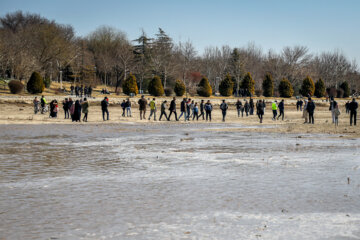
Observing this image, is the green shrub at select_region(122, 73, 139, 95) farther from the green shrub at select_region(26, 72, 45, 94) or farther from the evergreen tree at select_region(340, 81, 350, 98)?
the evergreen tree at select_region(340, 81, 350, 98)

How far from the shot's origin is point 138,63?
87.5 m

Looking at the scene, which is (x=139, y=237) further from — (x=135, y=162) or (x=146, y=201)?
(x=135, y=162)

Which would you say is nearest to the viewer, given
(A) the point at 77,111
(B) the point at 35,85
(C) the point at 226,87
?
(A) the point at 77,111

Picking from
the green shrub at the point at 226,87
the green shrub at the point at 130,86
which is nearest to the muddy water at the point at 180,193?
the green shrub at the point at 130,86

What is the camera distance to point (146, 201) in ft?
26.2

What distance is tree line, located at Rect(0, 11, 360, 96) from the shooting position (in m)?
74.8

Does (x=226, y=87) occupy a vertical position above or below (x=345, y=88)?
below

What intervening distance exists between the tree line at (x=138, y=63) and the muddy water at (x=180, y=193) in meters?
54.0

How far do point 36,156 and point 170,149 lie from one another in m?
4.44

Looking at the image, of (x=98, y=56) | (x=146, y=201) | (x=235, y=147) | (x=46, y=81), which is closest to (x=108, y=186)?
(x=146, y=201)

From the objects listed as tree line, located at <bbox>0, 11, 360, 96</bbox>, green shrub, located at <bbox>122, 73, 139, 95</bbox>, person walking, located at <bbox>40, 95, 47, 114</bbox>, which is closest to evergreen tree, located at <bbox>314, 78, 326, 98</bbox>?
tree line, located at <bbox>0, 11, 360, 96</bbox>

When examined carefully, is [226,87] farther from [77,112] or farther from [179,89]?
[77,112]

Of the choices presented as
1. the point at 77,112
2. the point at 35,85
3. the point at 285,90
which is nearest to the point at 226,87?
the point at 285,90

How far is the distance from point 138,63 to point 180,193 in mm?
80053
